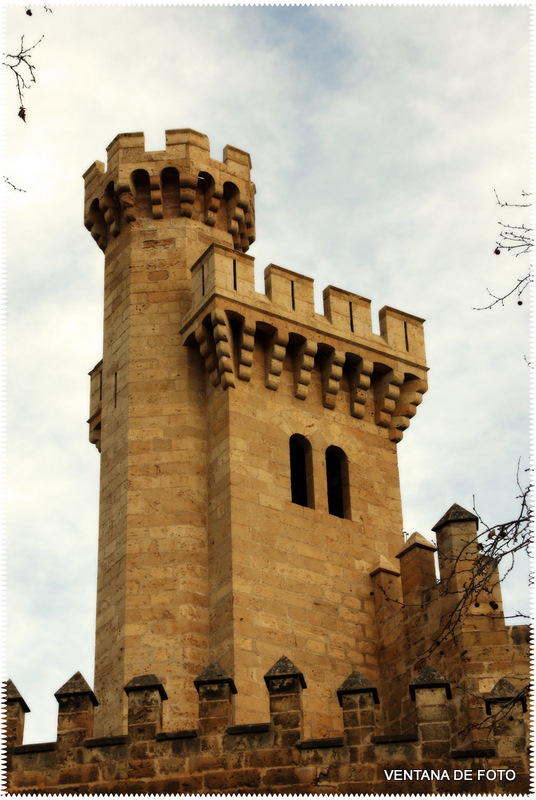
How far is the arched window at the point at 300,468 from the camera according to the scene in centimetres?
2658

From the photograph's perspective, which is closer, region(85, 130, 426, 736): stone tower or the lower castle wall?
the lower castle wall

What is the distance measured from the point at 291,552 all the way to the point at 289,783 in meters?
5.76

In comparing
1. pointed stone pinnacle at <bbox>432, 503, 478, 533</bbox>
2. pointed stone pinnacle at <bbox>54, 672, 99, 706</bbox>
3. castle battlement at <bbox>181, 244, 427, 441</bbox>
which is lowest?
pointed stone pinnacle at <bbox>54, 672, 99, 706</bbox>

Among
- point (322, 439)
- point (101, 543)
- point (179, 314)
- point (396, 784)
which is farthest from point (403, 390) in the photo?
point (396, 784)

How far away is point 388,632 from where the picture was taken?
25.5 metres

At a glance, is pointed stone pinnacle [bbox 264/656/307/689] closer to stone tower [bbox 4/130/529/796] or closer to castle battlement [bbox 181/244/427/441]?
stone tower [bbox 4/130/529/796]

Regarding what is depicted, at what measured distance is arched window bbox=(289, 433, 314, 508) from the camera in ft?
87.2

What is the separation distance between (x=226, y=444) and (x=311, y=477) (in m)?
1.69

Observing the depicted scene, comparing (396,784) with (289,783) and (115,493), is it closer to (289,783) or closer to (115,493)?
(289,783)

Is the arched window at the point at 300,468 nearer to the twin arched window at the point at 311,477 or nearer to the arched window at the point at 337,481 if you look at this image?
the twin arched window at the point at 311,477

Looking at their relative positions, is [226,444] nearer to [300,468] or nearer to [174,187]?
[300,468]

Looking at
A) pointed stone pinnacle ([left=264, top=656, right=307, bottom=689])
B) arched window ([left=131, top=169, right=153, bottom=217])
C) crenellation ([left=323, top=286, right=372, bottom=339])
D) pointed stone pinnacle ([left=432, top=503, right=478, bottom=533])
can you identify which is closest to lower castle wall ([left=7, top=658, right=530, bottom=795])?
pointed stone pinnacle ([left=264, top=656, right=307, bottom=689])

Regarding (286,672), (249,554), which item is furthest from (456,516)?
(286,672)

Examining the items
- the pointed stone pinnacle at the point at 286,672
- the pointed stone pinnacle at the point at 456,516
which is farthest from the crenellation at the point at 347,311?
the pointed stone pinnacle at the point at 286,672
